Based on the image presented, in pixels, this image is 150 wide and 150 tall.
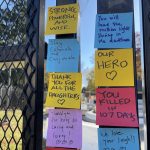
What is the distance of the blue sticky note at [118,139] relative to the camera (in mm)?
1081

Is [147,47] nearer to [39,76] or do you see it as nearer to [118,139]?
[118,139]

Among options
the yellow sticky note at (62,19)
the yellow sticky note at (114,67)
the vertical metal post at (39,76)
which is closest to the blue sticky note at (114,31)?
the yellow sticky note at (114,67)

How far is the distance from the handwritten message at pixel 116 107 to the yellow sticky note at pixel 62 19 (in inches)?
13.4

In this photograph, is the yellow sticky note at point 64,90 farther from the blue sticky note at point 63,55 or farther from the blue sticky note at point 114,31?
the blue sticky note at point 114,31

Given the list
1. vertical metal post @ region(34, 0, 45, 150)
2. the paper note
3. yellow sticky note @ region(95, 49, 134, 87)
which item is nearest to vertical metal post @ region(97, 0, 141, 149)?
yellow sticky note @ region(95, 49, 134, 87)

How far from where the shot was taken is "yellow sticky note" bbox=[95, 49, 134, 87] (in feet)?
3.68

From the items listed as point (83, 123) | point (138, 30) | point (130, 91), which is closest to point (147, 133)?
point (130, 91)

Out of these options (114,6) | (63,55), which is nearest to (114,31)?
(114,6)

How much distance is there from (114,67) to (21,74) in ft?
1.65

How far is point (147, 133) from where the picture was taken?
1062 millimetres

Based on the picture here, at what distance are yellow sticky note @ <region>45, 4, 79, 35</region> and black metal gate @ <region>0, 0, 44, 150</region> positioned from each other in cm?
6

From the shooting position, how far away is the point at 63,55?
1.28 meters

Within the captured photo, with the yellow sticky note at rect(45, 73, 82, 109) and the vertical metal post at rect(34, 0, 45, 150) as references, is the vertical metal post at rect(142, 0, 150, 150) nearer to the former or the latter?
the yellow sticky note at rect(45, 73, 82, 109)

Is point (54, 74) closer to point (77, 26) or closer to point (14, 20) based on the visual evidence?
point (77, 26)
